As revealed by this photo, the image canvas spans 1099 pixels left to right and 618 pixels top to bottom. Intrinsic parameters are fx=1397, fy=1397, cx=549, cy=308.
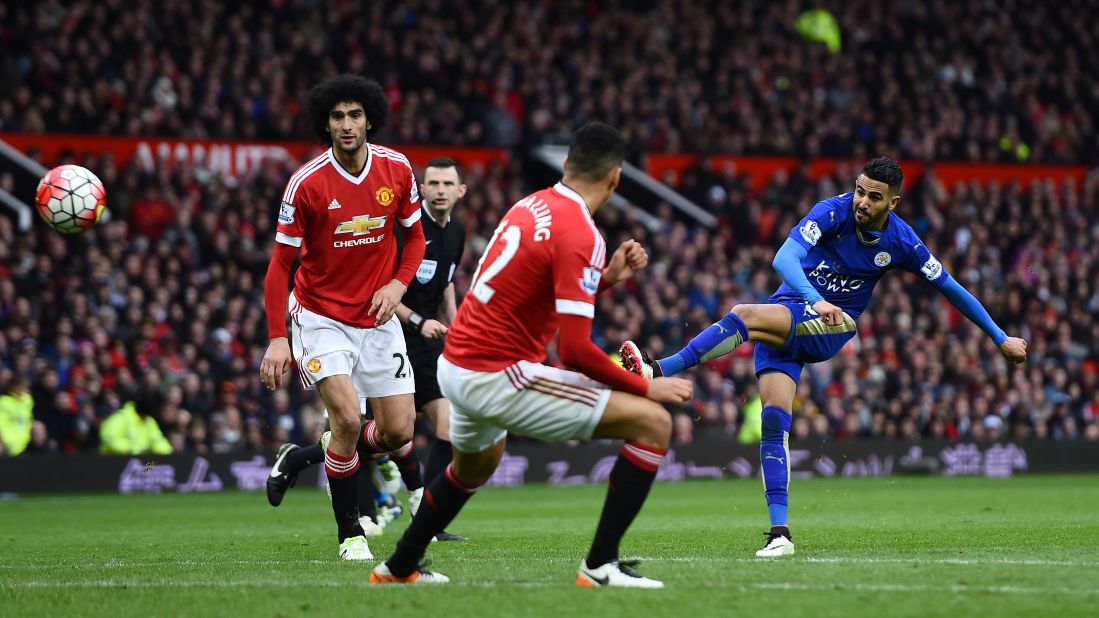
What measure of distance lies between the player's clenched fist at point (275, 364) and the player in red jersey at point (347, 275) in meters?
0.27

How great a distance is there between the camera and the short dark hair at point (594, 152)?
6230mm

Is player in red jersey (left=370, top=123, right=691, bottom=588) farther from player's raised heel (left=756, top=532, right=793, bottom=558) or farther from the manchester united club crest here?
the manchester united club crest

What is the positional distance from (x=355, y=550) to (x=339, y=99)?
2638mm

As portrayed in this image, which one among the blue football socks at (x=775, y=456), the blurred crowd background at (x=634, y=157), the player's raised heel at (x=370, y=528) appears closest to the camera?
the blue football socks at (x=775, y=456)

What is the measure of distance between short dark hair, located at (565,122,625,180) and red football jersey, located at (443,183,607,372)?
116mm

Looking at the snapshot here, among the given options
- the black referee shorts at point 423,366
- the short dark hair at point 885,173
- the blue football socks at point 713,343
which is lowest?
the black referee shorts at point 423,366

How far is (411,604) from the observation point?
5.93m

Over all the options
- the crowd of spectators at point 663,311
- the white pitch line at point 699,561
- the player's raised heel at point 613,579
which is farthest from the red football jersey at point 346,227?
the crowd of spectators at point 663,311

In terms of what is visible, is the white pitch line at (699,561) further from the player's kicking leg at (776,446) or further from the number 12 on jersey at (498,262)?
the number 12 on jersey at (498,262)

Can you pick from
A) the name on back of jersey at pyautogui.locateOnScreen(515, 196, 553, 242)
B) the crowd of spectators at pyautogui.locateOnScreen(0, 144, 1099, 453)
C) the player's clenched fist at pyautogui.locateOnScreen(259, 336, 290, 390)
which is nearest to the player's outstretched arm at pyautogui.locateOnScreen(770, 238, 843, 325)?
the name on back of jersey at pyautogui.locateOnScreen(515, 196, 553, 242)

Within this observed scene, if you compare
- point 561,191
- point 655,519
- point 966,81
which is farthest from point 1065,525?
point 966,81

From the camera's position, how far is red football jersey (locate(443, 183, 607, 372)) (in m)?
5.98

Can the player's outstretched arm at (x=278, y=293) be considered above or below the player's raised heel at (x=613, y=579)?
above

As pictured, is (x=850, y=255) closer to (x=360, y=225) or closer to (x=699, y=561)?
(x=699, y=561)
